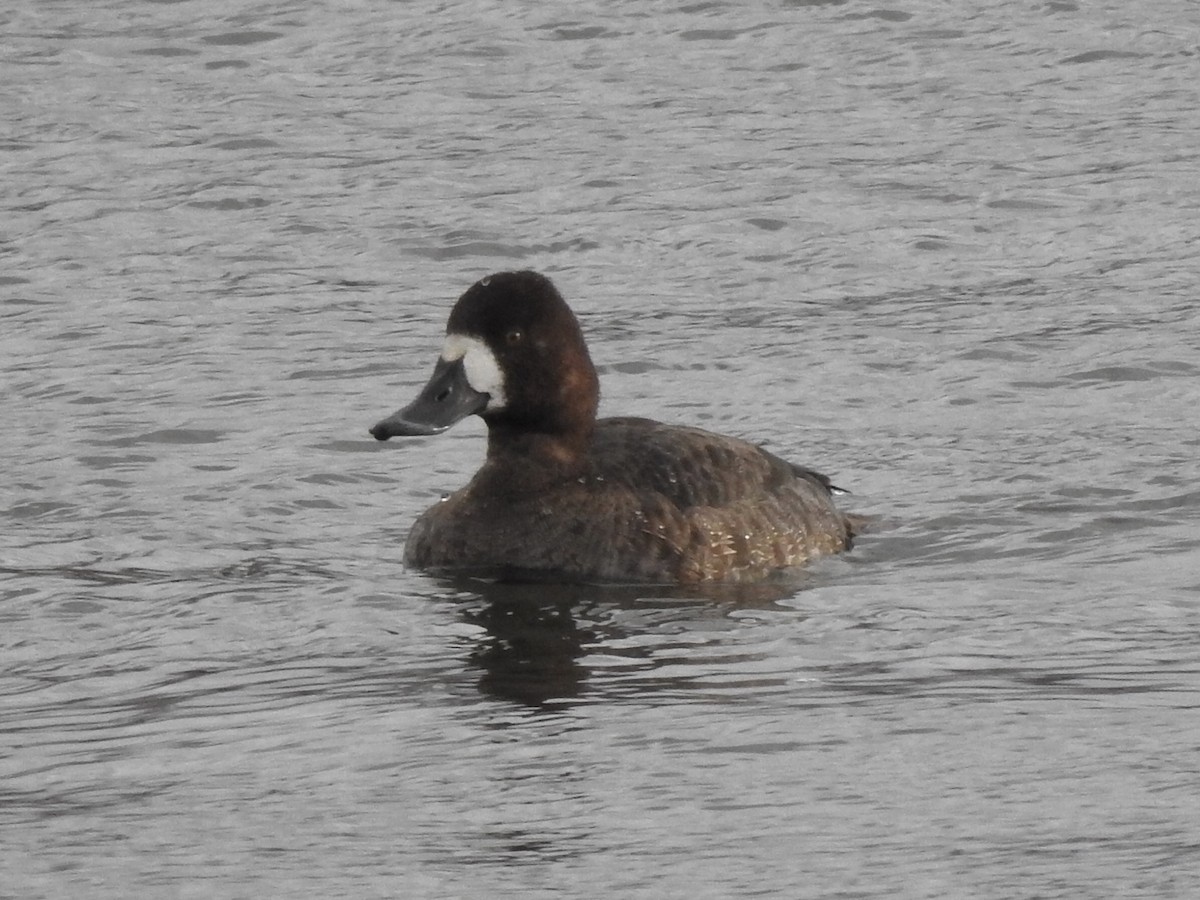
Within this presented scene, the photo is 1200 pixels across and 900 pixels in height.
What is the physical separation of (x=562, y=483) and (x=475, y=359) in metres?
0.52

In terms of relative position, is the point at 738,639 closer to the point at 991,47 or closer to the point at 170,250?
the point at 170,250

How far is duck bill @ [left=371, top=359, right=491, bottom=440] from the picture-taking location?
880 centimetres

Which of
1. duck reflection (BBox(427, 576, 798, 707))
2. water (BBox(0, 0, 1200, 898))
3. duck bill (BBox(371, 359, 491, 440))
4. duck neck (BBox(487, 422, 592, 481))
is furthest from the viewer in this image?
duck neck (BBox(487, 422, 592, 481))

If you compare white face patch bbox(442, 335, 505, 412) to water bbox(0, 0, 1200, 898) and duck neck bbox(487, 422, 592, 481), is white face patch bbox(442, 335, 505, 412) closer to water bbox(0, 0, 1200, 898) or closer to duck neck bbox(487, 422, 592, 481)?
duck neck bbox(487, 422, 592, 481)

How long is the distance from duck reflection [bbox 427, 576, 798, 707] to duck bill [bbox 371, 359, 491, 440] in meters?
0.51

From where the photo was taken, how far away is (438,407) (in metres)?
8.87

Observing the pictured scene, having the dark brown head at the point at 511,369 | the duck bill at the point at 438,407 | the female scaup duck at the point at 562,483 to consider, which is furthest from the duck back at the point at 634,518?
the duck bill at the point at 438,407

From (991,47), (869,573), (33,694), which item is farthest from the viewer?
(991,47)

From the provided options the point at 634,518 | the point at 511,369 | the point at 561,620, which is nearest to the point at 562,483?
the point at 634,518

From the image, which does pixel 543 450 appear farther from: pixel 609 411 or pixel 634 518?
pixel 609 411

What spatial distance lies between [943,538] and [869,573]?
0.46m

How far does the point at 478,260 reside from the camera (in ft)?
42.3

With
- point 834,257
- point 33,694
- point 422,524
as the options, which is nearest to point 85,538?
point 422,524

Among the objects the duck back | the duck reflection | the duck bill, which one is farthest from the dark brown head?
the duck reflection
